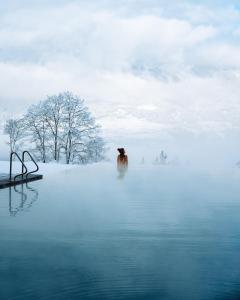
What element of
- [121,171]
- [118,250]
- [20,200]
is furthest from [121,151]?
[118,250]

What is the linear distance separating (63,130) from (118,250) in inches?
1384

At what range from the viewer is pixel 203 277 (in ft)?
16.5

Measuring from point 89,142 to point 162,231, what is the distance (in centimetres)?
3309

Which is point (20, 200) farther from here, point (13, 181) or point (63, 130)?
point (63, 130)

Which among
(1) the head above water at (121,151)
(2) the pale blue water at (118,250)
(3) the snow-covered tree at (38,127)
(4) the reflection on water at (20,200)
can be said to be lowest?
(2) the pale blue water at (118,250)

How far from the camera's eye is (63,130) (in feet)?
134

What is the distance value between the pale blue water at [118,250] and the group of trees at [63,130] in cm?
2905

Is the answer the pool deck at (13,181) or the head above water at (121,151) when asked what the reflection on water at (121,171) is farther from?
the pool deck at (13,181)

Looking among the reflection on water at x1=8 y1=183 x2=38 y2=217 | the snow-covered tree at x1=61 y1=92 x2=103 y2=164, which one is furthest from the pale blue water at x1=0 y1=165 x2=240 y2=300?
the snow-covered tree at x1=61 y1=92 x2=103 y2=164

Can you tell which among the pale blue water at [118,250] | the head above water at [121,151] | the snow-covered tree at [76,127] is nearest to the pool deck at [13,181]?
the pale blue water at [118,250]

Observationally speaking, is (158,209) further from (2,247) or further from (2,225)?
(2,247)

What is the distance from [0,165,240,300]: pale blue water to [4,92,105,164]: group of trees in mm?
29047

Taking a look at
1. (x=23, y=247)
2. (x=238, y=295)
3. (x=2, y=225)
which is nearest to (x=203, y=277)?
(x=238, y=295)

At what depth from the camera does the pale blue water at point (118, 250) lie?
4.58 m
